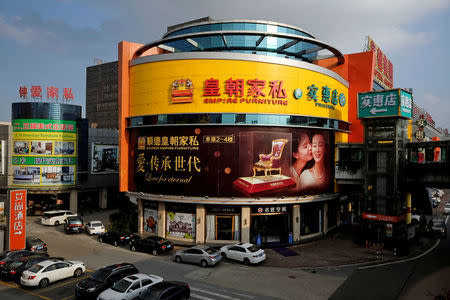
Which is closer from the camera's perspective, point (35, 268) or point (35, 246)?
point (35, 268)

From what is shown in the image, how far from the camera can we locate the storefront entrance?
35.6m

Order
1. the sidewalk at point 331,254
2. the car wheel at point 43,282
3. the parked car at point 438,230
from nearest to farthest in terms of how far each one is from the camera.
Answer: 1. the car wheel at point 43,282
2. the sidewalk at point 331,254
3. the parked car at point 438,230

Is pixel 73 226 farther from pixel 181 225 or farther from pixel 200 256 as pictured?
pixel 200 256

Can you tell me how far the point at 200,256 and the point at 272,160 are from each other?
13115 mm

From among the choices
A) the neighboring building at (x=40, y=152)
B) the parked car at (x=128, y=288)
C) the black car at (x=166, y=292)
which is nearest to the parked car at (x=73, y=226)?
the neighboring building at (x=40, y=152)

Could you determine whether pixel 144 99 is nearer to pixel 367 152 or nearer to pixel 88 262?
pixel 88 262

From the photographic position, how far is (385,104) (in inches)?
1410

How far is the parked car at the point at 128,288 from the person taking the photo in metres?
20.1

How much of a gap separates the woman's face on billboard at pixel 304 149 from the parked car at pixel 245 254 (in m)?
12.5

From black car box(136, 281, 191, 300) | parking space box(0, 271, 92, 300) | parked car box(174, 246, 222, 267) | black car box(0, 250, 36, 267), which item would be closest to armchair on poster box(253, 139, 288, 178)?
parked car box(174, 246, 222, 267)

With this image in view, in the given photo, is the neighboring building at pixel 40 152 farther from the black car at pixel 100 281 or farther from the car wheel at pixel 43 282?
the black car at pixel 100 281

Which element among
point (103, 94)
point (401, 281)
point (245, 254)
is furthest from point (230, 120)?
point (103, 94)

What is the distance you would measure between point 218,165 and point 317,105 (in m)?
14.0

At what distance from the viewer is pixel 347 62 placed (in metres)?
48.0
